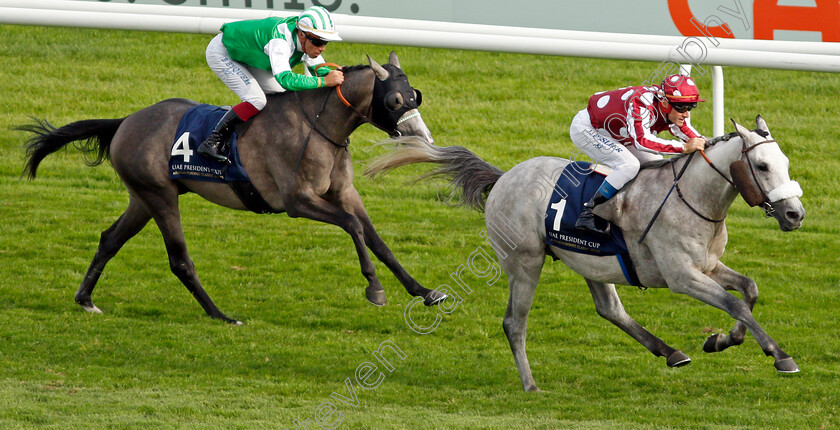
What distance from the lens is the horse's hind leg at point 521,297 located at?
22.2 ft

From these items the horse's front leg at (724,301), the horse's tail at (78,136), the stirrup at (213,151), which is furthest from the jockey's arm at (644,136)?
the horse's tail at (78,136)

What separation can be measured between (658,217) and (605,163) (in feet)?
1.81

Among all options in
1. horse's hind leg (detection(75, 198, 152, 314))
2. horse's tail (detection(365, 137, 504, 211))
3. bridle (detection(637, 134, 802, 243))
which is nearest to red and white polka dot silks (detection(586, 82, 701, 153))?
bridle (detection(637, 134, 802, 243))

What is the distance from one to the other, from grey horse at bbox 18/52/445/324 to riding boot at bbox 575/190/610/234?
3.41 ft

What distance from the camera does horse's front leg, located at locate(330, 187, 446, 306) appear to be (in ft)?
22.2

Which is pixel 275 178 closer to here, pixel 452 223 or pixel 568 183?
pixel 568 183

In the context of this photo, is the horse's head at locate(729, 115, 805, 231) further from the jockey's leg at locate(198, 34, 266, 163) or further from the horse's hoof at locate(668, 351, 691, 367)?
the jockey's leg at locate(198, 34, 266, 163)

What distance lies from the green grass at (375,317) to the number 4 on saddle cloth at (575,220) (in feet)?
3.10

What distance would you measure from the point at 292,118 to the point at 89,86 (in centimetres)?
893

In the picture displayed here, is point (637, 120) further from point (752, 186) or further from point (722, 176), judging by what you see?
point (752, 186)

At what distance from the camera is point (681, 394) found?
6742 mm

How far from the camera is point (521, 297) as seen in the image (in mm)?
6805

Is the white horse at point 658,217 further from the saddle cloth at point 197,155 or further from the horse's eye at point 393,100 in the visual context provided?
the saddle cloth at point 197,155

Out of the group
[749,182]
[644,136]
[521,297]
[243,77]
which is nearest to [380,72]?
[243,77]
